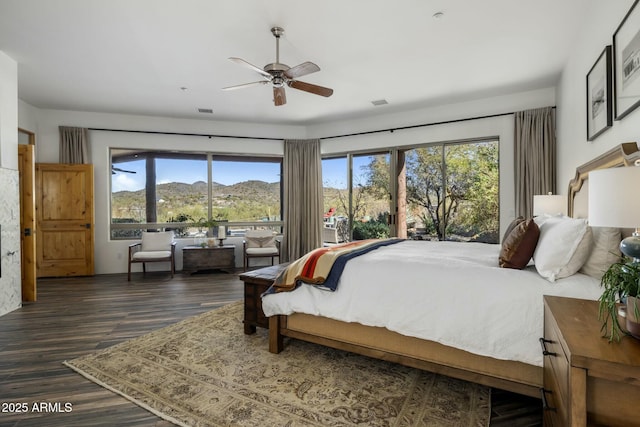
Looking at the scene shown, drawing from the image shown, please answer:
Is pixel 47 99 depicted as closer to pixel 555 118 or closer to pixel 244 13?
pixel 244 13

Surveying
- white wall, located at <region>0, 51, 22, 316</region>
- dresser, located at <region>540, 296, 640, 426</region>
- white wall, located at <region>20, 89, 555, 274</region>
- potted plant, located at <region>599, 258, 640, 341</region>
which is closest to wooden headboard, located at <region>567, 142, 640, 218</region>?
potted plant, located at <region>599, 258, 640, 341</region>

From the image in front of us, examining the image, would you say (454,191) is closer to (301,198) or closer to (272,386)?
(301,198)

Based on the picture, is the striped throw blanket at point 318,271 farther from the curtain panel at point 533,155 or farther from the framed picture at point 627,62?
the curtain panel at point 533,155

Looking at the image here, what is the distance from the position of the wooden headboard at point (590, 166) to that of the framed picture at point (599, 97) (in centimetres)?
26

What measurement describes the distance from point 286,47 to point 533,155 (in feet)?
12.1

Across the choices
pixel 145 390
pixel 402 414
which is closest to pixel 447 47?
pixel 402 414

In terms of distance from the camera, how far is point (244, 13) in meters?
2.82

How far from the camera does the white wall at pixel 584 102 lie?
7.18 feet

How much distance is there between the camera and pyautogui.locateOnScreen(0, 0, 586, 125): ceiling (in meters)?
2.78

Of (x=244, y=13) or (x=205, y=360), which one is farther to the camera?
(x=244, y=13)

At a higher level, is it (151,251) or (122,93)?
(122,93)

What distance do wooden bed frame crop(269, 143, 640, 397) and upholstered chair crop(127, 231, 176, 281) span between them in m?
3.60

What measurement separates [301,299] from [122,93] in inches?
175

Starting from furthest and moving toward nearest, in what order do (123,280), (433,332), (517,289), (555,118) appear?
(123,280)
(555,118)
(433,332)
(517,289)
